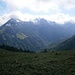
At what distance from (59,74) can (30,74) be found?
4.52 meters

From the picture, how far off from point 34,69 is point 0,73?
19.4ft

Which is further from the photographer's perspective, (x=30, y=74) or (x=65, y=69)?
(x=65, y=69)

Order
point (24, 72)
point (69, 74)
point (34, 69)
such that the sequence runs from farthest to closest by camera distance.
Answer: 1. point (34, 69)
2. point (24, 72)
3. point (69, 74)

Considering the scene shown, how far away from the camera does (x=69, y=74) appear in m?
26.9

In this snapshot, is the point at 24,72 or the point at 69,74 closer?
the point at 69,74

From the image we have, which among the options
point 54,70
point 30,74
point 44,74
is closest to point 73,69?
point 54,70

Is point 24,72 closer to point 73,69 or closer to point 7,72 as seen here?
point 7,72

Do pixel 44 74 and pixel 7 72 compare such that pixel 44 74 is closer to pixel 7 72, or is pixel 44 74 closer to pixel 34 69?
pixel 34 69

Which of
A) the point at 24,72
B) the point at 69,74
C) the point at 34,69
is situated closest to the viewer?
the point at 69,74

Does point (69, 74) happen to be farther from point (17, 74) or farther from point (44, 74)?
point (17, 74)

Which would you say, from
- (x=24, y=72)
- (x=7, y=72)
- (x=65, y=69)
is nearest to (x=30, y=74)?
(x=24, y=72)

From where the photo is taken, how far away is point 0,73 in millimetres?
29156

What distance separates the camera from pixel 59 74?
1077 inches

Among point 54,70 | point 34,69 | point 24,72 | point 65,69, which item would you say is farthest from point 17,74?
point 65,69
